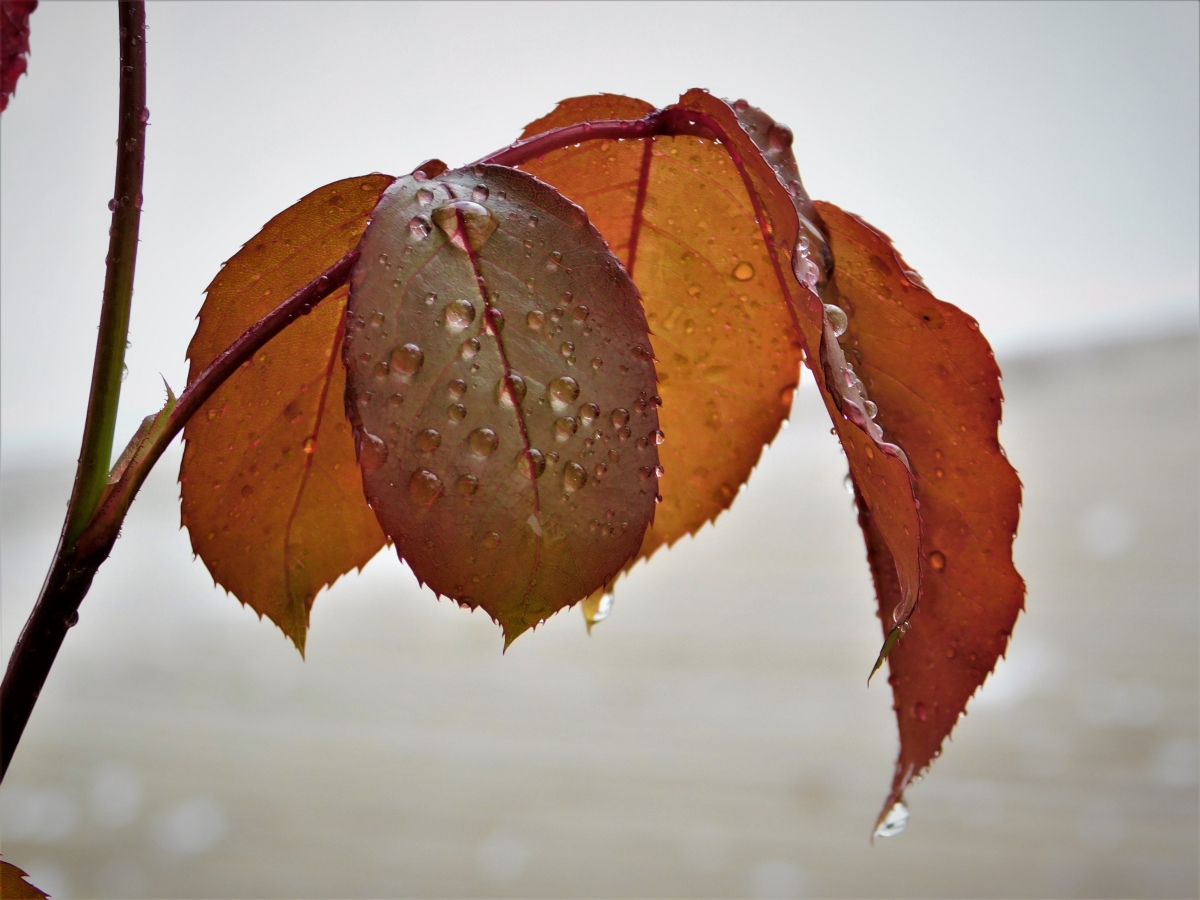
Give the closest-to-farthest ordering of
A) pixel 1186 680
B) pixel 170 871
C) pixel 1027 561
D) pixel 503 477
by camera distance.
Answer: pixel 503 477
pixel 170 871
pixel 1186 680
pixel 1027 561

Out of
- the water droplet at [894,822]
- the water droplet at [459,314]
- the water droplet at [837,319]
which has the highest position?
the water droplet at [837,319]

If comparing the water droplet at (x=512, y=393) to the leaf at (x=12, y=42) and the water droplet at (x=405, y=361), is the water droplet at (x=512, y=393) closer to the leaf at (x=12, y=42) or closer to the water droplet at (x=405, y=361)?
the water droplet at (x=405, y=361)

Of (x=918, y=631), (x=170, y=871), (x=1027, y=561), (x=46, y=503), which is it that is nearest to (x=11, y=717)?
(x=918, y=631)

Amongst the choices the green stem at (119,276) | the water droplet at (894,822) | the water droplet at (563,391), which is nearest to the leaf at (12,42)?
the green stem at (119,276)

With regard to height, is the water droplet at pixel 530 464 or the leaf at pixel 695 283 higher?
the leaf at pixel 695 283

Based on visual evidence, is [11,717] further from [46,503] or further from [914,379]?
[46,503]

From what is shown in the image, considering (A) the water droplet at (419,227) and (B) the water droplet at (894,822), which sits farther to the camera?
(B) the water droplet at (894,822)

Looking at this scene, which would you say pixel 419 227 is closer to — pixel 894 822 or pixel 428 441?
pixel 428 441
